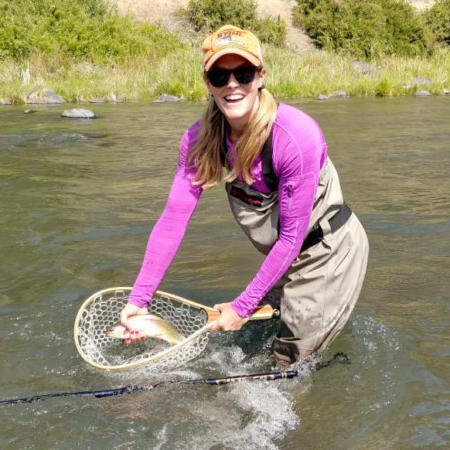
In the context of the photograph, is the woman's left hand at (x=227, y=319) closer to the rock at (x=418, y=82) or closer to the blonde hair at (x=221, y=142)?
the blonde hair at (x=221, y=142)

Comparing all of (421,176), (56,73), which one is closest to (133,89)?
(56,73)

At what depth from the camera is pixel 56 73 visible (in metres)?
20.7

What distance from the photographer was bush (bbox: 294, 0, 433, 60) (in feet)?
105

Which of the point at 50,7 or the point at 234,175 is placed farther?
the point at 50,7

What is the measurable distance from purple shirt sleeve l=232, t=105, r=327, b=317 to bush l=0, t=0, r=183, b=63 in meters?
20.7

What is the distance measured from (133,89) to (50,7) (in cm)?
977

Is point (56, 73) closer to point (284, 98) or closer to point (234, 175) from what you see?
point (284, 98)

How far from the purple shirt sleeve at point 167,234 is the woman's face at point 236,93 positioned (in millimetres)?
426

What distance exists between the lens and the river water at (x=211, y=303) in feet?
9.41

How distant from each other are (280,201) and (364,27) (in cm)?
3243

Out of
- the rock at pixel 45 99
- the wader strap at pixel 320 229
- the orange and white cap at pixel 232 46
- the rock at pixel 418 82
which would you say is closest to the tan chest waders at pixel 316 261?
the wader strap at pixel 320 229

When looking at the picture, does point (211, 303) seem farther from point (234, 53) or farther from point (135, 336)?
point (234, 53)

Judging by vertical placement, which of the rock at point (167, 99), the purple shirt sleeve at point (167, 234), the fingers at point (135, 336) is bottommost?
the rock at point (167, 99)

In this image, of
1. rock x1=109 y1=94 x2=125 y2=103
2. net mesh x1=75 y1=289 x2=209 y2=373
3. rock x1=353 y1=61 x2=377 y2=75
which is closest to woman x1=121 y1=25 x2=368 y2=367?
net mesh x1=75 y1=289 x2=209 y2=373
